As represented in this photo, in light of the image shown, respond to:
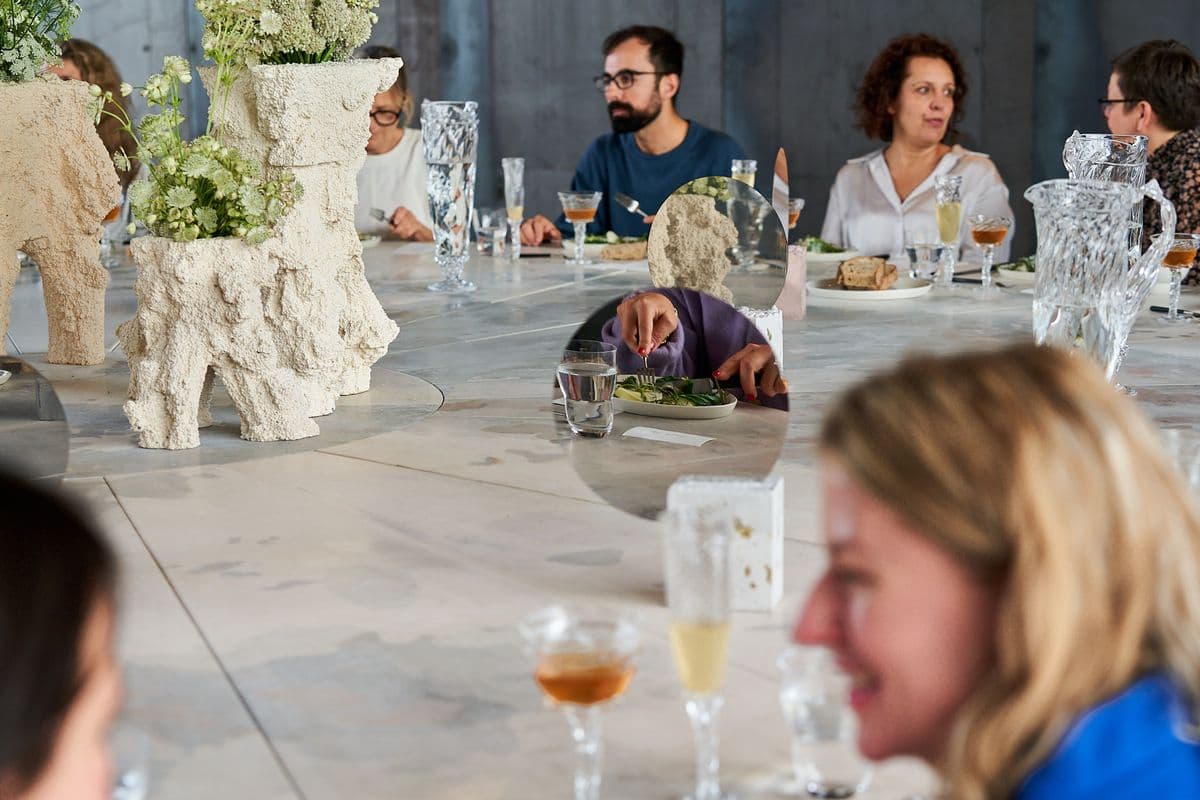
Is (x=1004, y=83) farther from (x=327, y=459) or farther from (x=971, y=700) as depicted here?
(x=971, y=700)

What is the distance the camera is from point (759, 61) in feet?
23.7

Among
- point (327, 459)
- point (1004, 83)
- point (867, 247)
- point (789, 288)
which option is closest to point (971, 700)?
point (327, 459)

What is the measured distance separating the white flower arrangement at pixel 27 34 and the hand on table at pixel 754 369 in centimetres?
172

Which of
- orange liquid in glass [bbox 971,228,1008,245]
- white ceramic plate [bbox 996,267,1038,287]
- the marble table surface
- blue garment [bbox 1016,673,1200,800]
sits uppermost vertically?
orange liquid in glass [bbox 971,228,1008,245]

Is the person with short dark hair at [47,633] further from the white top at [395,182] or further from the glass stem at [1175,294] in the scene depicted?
the white top at [395,182]

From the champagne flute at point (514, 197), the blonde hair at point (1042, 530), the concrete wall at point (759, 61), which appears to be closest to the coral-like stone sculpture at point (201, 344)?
the blonde hair at point (1042, 530)

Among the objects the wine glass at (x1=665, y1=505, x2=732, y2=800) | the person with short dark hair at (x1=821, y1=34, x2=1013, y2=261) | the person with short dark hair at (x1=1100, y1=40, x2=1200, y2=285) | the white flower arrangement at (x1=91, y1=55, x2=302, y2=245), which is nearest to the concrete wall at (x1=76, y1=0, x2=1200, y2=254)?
the person with short dark hair at (x1=821, y1=34, x2=1013, y2=261)

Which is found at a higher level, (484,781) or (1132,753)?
(1132,753)

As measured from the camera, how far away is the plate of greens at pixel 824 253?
4.30 meters

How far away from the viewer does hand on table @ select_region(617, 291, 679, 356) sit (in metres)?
2.25

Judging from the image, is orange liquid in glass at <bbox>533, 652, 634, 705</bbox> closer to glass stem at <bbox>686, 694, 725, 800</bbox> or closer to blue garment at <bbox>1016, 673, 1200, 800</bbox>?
glass stem at <bbox>686, 694, 725, 800</bbox>

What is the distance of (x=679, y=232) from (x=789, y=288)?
0.70 meters

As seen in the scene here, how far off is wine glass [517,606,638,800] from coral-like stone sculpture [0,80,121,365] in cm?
219

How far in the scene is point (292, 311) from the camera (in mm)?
2705
